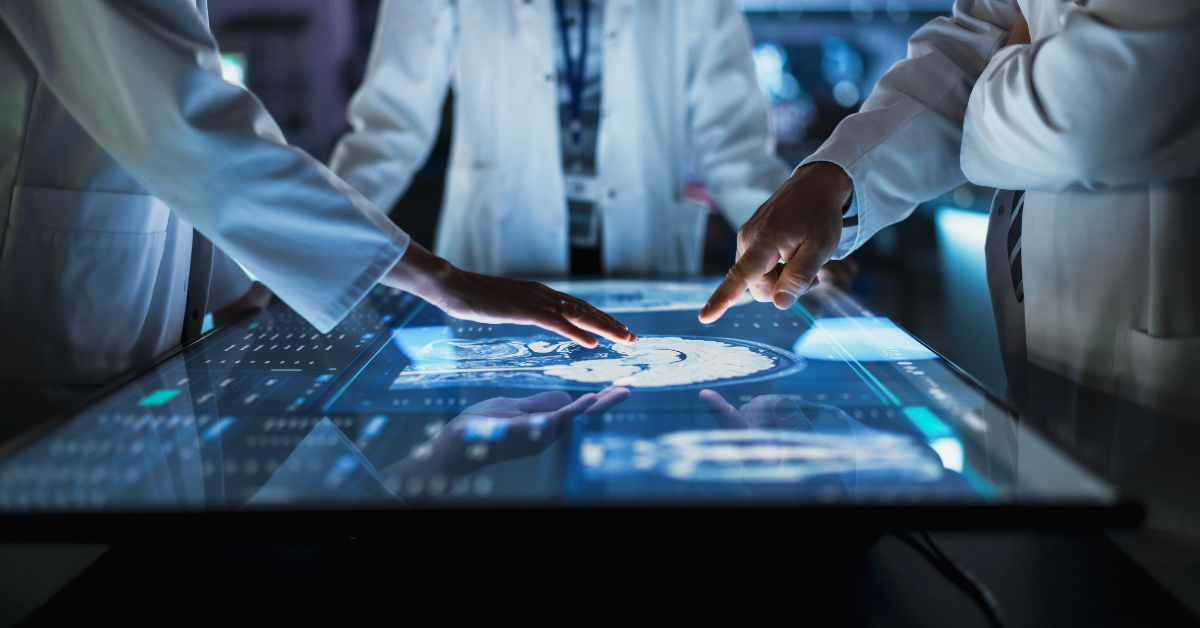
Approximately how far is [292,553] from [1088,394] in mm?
879

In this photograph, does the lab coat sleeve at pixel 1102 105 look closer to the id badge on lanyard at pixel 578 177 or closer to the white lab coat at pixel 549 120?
the white lab coat at pixel 549 120

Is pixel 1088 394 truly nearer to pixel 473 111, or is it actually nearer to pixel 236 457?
pixel 236 457

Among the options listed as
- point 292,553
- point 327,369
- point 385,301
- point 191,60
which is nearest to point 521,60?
point 385,301

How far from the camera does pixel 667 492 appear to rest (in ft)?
1.59

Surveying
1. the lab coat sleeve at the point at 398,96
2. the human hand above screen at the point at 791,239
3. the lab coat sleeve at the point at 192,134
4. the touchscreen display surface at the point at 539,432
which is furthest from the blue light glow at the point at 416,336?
the lab coat sleeve at the point at 398,96

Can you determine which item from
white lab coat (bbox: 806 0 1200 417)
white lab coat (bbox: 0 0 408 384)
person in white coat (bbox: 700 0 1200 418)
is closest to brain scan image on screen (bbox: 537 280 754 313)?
person in white coat (bbox: 700 0 1200 418)

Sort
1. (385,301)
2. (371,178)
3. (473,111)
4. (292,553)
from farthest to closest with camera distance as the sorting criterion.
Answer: (473,111) < (371,178) < (385,301) < (292,553)

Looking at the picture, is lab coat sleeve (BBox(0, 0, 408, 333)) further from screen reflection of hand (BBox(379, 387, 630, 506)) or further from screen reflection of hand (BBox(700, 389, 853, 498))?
screen reflection of hand (BBox(700, 389, 853, 498))

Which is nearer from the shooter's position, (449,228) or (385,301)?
(385,301)

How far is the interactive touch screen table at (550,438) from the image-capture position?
0.47 metres

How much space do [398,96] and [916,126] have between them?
117 cm

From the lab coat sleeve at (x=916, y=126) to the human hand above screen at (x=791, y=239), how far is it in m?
0.03

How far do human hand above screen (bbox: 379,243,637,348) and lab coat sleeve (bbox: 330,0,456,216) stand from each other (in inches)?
31.6

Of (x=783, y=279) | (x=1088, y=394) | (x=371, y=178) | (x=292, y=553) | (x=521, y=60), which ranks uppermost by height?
(x=521, y=60)
